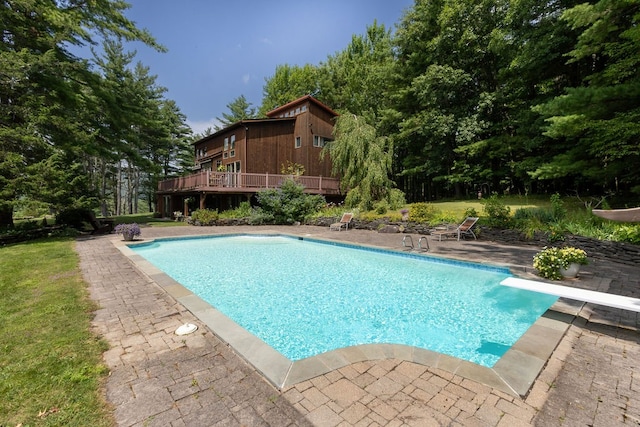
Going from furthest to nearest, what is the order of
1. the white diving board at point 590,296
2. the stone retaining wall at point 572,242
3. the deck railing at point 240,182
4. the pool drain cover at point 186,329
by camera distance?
the deck railing at point 240,182, the stone retaining wall at point 572,242, the white diving board at point 590,296, the pool drain cover at point 186,329

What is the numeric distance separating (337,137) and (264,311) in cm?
1463

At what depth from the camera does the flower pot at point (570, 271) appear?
5219 millimetres

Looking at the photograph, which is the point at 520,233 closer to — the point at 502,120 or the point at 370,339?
the point at 370,339

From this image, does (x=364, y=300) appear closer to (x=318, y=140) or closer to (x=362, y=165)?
(x=362, y=165)

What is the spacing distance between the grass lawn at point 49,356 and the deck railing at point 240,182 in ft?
37.8

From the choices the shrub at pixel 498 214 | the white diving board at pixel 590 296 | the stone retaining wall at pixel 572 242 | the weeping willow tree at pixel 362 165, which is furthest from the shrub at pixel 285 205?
the white diving board at pixel 590 296

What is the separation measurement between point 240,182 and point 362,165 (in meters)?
7.40

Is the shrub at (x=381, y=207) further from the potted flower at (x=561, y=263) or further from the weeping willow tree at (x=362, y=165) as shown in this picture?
the potted flower at (x=561, y=263)

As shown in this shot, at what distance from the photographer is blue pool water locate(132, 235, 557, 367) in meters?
4.11

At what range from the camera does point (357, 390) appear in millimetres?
2283

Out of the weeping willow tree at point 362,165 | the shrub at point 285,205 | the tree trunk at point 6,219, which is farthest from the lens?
the shrub at point 285,205

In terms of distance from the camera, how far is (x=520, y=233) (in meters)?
9.39

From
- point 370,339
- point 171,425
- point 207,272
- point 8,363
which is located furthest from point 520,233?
point 8,363

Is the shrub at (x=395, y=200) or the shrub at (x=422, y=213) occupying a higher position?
the shrub at (x=395, y=200)
